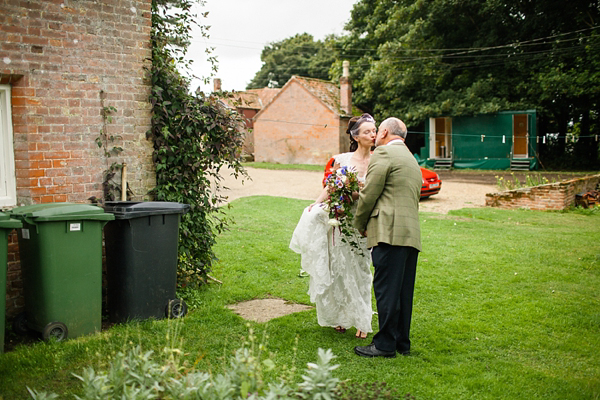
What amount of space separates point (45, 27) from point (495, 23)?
27205 millimetres

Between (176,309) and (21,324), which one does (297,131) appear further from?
(21,324)

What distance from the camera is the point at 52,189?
5.12 meters

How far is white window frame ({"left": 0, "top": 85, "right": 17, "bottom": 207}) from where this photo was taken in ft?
16.1

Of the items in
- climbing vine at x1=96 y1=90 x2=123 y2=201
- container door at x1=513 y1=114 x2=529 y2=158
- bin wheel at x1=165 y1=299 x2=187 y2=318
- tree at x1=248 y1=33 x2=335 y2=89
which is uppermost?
tree at x1=248 y1=33 x2=335 y2=89

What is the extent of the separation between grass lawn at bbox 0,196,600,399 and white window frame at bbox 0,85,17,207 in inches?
60.9

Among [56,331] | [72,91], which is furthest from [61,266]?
[72,91]

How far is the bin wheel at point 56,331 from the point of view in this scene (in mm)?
4441

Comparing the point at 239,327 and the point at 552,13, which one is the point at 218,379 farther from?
the point at 552,13

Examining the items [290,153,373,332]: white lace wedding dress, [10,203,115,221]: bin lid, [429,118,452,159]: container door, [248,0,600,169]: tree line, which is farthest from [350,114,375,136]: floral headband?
[429,118,452,159]: container door

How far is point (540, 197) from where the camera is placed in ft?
48.2

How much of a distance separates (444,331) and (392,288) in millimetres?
1169

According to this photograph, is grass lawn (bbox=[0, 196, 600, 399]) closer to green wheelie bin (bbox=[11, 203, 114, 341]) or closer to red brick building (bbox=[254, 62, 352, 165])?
green wheelie bin (bbox=[11, 203, 114, 341])

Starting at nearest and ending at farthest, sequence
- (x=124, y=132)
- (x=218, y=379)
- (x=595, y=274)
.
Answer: (x=218, y=379) → (x=124, y=132) → (x=595, y=274)

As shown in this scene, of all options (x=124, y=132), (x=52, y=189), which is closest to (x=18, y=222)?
(x=52, y=189)
